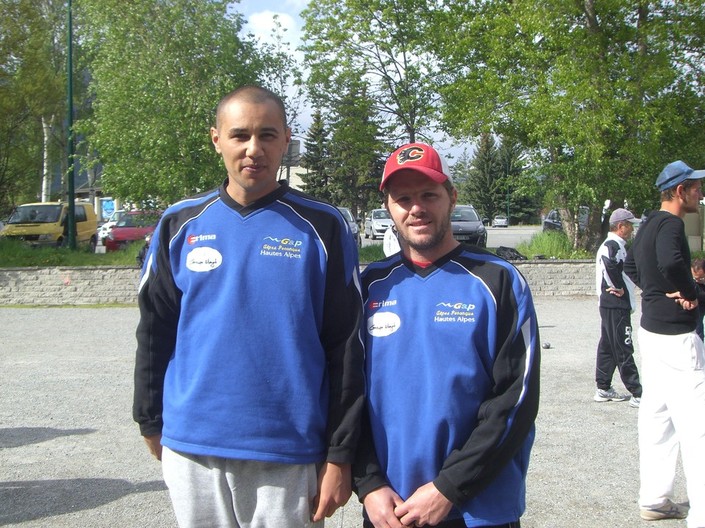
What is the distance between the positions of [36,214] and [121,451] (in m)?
21.7

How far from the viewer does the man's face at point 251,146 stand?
103 inches

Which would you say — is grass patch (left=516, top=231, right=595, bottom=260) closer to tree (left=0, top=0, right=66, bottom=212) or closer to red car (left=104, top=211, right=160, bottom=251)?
red car (left=104, top=211, right=160, bottom=251)

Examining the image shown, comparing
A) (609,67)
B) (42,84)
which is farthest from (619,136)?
(42,84)

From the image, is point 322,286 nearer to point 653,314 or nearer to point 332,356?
point 332,356

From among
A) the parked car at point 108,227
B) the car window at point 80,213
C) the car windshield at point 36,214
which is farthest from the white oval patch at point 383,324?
the parked car at point 108,227

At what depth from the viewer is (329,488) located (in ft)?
8.13

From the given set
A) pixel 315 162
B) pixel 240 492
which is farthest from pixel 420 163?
pixel 315 162

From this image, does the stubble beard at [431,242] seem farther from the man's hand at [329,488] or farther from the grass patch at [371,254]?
the grass patch at [371,254]

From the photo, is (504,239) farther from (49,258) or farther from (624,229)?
(624,229)

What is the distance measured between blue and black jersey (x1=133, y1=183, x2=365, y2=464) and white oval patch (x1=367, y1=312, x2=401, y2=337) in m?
0.06

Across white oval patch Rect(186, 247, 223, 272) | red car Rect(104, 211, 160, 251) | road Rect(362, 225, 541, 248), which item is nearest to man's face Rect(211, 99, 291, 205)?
white oval patch Rect(186, 247, 223, 272)

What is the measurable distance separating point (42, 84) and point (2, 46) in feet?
9.07

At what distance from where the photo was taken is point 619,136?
19.0 meters

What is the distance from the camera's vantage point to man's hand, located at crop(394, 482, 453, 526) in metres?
2.41
